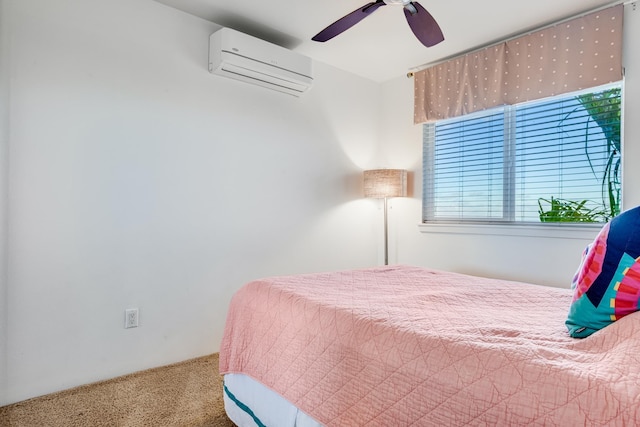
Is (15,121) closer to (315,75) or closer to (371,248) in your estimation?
(315,75)

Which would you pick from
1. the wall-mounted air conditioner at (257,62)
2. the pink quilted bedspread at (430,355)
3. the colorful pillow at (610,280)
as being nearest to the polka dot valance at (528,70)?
the wall-mounted air conditioner at (257,62)

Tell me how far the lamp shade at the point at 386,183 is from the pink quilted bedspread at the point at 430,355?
1.54 m

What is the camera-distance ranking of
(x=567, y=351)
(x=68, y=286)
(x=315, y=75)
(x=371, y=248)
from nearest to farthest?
(x=567, y=351)
(x=68, y=286)
(x=315, y=75)
(x=371, y=248)

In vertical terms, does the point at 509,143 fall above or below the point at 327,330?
above

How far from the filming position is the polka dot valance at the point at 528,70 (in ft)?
7.81

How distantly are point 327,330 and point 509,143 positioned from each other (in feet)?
7.76

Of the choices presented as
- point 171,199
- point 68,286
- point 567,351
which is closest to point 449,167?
point 171,199

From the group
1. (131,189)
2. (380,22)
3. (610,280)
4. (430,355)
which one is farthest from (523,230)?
(131,189)

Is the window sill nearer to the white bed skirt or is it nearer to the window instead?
the window

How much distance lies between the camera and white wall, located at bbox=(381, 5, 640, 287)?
7.65 ft

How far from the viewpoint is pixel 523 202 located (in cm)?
288

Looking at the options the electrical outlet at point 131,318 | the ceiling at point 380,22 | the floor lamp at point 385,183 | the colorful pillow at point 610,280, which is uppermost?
the ceiling at point 380,22

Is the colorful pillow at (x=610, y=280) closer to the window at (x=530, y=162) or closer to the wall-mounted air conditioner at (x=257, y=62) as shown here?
the window at (x=530, y=162)

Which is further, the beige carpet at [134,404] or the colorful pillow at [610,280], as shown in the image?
the beige carpet at [134,404]
